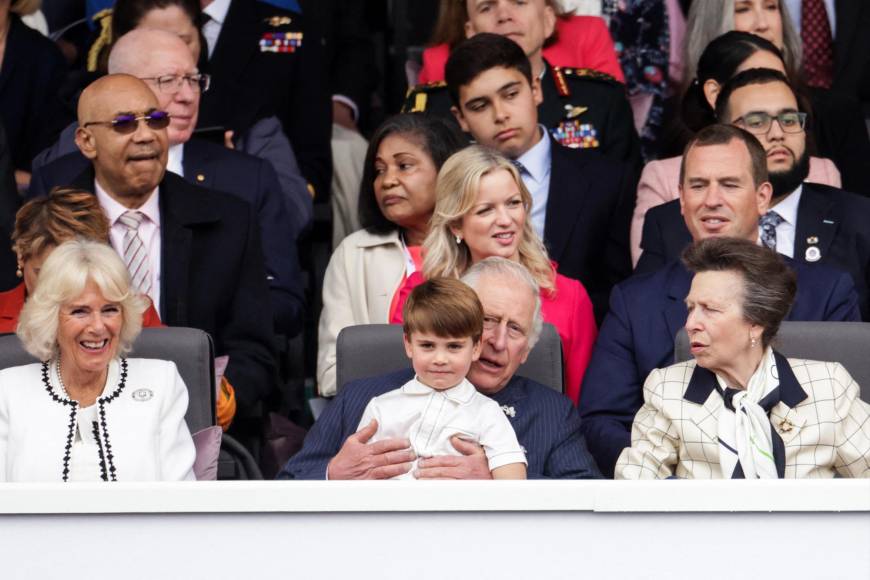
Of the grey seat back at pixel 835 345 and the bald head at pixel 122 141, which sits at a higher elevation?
the bald head at pixel 122 141

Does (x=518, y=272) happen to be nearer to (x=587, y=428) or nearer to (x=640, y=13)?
(x=587, y=428)

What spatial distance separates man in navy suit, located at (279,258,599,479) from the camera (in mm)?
3738

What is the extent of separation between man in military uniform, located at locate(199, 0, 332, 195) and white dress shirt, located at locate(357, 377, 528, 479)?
7.38ft

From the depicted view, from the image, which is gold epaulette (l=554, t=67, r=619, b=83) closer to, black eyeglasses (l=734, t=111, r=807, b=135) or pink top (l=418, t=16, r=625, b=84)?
pink top (l=418, t=16, r=625, b=84)

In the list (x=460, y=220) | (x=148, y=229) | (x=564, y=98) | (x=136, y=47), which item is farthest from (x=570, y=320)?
(x=136, y=47)

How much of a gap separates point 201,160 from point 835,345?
6.94 feet

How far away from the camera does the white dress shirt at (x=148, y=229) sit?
4.49 metres

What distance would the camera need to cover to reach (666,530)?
9.38 feet

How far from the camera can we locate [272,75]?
5.79m

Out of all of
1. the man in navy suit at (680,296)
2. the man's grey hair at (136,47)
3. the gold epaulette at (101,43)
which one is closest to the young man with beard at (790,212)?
the man in navy suit at (680,296)

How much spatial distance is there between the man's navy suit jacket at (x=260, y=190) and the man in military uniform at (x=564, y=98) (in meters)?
0.72

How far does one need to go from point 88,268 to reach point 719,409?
144 cm

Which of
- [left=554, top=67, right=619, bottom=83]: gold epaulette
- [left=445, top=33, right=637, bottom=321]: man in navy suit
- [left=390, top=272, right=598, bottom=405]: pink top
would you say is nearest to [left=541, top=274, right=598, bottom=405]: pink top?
[left=390, top=272, right=598, bottom=405]: pink top

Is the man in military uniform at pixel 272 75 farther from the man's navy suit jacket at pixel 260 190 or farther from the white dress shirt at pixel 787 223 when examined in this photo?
the white dress shirt at pixel 787 223
